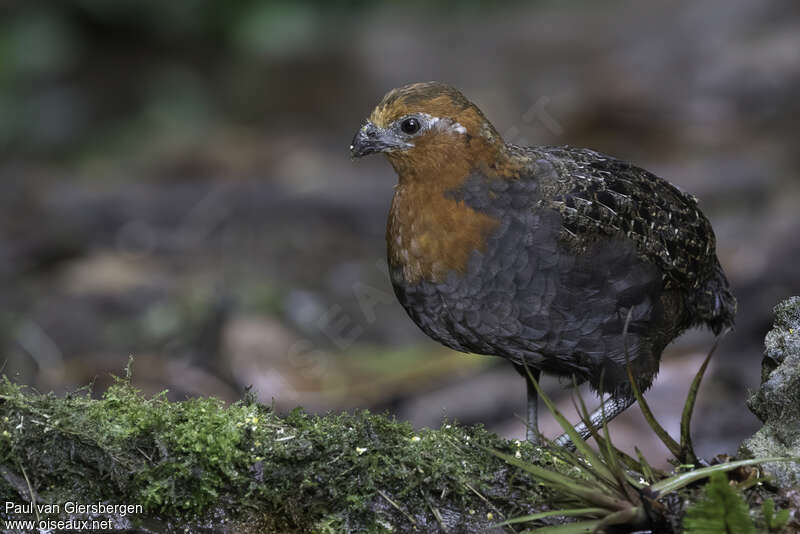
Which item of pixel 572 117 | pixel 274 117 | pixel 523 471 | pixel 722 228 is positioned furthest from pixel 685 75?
pixel 523 471

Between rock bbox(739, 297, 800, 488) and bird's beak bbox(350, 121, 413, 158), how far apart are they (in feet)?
5.88

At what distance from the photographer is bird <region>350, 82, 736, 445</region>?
420 centimetres

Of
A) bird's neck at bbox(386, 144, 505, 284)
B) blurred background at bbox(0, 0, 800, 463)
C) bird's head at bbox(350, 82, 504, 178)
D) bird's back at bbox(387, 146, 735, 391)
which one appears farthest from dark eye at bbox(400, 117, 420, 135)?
blurred background at bbox(0, 0, 800, 463)

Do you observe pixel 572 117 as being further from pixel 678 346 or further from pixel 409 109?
pixel 409 109

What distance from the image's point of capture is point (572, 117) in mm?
11320

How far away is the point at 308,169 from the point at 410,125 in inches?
284

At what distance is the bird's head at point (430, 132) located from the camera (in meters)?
4.38

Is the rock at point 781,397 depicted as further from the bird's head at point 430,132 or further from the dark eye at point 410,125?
the dark eye at point 410,125

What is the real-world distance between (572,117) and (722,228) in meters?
2.53

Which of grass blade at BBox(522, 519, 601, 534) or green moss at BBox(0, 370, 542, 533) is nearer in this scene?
grass blade at BBox(522, 519, 601, 534)

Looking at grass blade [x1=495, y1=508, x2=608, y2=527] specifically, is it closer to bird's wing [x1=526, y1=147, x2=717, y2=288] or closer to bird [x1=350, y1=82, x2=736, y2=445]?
bird [x1=350, y1=82, x2=736, y2=445]

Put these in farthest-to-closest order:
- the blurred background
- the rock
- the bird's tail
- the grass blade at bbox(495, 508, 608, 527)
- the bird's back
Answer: the blurred background < the bird's tail < the bird's back < the rock < the grass blade at bbox(495, 508, 608, 527)

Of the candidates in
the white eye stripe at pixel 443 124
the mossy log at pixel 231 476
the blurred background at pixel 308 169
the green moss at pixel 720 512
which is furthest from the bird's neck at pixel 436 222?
the blurred background at pixel 308 169

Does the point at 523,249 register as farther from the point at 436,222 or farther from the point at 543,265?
the point at 436,222
